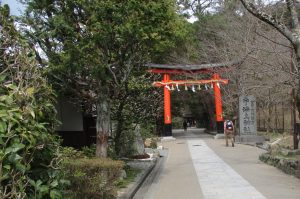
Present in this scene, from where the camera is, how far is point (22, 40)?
5.30 m

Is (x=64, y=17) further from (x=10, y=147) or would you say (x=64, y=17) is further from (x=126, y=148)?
(x=10, y=147)

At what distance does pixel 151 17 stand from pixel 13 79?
7.39m

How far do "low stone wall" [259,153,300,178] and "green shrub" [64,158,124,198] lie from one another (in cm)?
673

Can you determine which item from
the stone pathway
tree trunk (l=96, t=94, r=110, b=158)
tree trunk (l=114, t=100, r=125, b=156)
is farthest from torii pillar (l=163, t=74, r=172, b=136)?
tree trunk (l=96, t=94, r=110, b=158)

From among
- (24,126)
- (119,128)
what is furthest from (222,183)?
(24,126)

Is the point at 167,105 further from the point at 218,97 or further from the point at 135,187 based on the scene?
the point at 135,187

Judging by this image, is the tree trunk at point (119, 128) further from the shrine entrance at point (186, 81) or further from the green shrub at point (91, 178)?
the shrine entrance at point (186, 81)

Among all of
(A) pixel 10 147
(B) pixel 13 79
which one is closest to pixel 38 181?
(A) pixel 10 147

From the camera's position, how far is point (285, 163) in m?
15.0

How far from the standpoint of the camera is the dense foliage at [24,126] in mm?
4039

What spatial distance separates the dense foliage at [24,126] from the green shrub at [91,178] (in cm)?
352

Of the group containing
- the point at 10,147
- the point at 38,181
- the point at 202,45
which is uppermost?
the point at 202,45

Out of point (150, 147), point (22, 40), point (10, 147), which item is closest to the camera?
point (10, 147)

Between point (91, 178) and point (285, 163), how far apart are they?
828 cm
